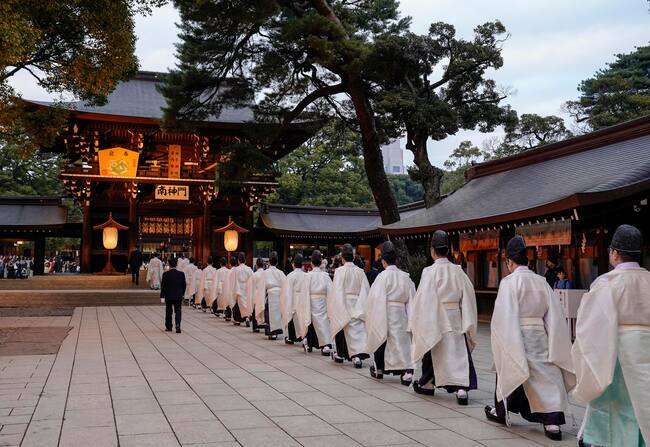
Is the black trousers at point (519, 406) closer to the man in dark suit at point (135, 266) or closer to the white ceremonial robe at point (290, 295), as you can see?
the white ceremonial robe at point (290, 295)

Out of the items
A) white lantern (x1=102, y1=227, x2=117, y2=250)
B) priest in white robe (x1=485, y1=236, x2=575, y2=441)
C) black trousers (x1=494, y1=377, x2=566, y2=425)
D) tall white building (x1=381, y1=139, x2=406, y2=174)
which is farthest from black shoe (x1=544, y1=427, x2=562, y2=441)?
tall white building (x1=381, y1=139, x2=406, y2=174)

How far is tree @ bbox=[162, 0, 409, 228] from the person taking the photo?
52.3 feet

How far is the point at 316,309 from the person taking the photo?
9781 millimetres

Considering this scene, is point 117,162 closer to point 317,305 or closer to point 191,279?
point 191,279

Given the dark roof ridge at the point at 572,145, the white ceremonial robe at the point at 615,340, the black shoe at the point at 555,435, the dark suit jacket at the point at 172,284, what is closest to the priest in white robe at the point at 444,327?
the black shoe at the point at 555,435

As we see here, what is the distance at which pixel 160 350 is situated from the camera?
10094 mm

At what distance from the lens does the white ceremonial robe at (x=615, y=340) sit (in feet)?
12.9

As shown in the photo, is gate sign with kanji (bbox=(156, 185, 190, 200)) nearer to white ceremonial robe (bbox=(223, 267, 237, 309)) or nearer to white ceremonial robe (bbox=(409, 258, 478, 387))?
white ceremonial robe (bbox=(223, 267, 237, 309))

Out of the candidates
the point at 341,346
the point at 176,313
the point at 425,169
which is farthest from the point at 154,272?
the point at 341,346

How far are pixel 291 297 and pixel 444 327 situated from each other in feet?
15.4

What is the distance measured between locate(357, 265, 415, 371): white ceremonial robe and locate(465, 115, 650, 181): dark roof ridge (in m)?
7.63

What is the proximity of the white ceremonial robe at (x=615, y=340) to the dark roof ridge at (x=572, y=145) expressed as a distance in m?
9.53

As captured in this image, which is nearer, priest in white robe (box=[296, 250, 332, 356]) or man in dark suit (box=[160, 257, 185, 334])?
priest in white robe (box=[296, 250, 332, 356])

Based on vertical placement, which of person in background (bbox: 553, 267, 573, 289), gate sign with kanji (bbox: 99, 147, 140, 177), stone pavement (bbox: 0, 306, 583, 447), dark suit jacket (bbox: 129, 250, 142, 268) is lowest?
stone pavement (bbox: 0, 306, 583, 447)
